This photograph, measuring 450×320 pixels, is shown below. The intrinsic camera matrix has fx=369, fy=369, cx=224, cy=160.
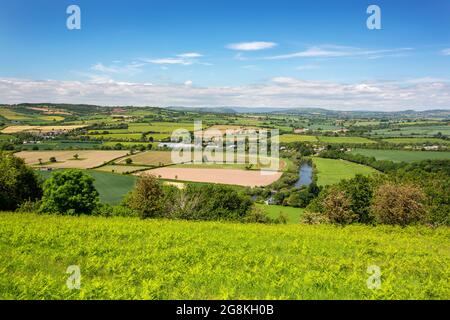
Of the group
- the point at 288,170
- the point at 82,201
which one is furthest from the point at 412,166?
the point at 82,201

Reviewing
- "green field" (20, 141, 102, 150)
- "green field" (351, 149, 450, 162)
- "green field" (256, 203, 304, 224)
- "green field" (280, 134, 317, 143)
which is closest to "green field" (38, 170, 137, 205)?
"green field" (256, 203, 304, 224)

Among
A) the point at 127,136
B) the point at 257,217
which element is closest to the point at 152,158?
the point at 127,136

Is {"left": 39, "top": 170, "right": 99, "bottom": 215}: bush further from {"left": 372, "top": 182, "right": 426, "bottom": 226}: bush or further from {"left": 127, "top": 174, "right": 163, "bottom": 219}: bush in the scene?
{"left": 372, "top": 182, "right": 426, "bottom": 226}: bush

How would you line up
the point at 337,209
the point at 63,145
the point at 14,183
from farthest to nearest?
the point at 63,145 → the point at 14,183 → the point at 337,209

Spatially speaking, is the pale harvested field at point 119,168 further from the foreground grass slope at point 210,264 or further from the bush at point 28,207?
the foreground grass slope at point 210,264

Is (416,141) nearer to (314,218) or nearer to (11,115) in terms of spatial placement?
(314,218)
